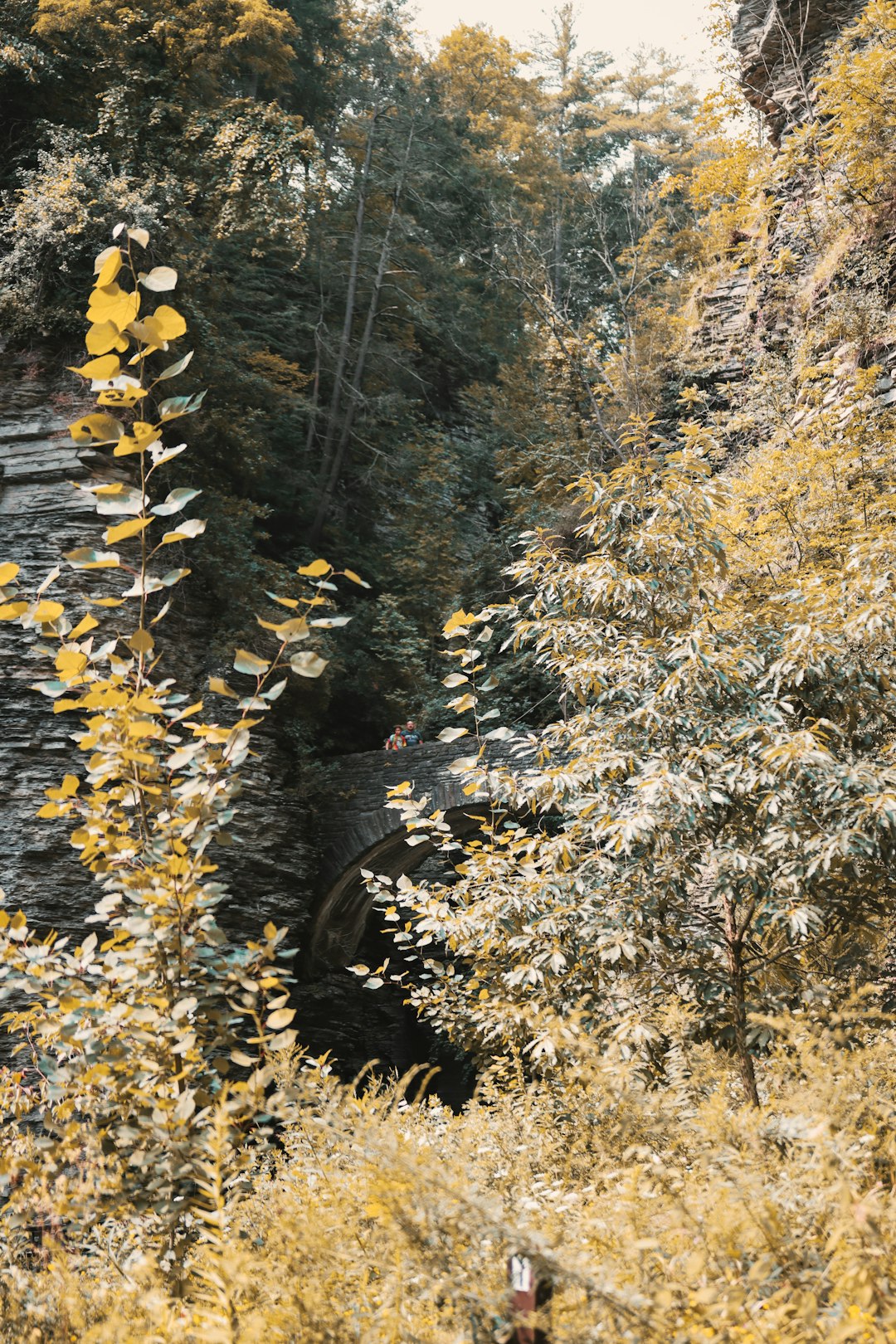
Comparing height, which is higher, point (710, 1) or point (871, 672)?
point (710, 1)

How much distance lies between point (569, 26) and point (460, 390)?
981cm

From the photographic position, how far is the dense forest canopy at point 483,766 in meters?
1.83

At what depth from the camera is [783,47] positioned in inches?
475

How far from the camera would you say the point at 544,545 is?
5371 mm

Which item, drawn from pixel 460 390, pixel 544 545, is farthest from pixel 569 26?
pixel 544 545

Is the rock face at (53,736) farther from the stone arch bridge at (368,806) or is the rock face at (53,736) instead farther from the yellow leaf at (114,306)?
the yellow leaf at (114,306)

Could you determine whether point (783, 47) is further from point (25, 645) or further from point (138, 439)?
point (138, 439)

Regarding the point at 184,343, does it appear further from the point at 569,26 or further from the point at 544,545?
the point at 569,26

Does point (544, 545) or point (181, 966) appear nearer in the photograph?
point (181, 966)

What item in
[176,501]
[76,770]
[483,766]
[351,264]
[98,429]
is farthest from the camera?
[351,264]

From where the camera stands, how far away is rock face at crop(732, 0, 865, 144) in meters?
11.7

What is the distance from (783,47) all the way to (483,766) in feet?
36.6

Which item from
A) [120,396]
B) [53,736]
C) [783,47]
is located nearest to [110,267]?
[120,396]

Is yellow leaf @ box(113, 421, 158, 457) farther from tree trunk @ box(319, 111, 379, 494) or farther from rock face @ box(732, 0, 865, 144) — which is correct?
tree trunk @ box(319, 111, 379, 494)
